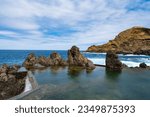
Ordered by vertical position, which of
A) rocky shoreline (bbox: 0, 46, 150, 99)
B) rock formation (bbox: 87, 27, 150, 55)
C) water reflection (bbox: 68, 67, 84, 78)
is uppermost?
rock formation (bbox: 87, 27, 150, 55)

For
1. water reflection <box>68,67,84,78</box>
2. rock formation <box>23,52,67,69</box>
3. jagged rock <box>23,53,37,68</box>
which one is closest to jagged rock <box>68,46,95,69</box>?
rock formation <box>23,52,67,69</box>

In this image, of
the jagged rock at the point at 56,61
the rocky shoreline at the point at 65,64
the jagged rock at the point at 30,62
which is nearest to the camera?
the rocky shoreline at the point at 65,64

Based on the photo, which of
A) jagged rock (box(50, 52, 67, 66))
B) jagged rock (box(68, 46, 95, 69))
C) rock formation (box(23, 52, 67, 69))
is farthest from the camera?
jagged rock (box(50, 52, 67, 66))

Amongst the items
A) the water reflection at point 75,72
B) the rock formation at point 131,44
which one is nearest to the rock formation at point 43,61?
the water reflection at point 75,72

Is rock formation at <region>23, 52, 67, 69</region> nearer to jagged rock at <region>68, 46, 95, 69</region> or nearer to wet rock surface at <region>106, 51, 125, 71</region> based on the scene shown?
jagged rock at <region>68, 46, 95, 69</region>

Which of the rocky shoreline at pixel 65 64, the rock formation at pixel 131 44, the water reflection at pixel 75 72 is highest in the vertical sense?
the rock formation at pixel 131 44

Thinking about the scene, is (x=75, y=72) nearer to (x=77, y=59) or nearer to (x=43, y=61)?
(x=77, y=59)

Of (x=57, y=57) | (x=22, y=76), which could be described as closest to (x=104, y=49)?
(x=57, y=57)

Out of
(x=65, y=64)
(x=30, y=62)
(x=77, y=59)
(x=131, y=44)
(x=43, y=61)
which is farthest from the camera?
(x=131, y=44)

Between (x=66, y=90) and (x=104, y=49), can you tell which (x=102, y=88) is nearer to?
(x=66, y=90)

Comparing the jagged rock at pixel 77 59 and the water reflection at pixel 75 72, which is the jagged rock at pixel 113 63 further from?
the water reflection at pixel 75 72

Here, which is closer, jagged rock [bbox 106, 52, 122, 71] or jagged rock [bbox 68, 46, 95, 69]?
jagged rock [bbox 106, 52, 122, 71]

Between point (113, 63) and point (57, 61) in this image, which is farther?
point (57, 61)

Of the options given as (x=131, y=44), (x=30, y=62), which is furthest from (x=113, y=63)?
(x=131, y=44)
